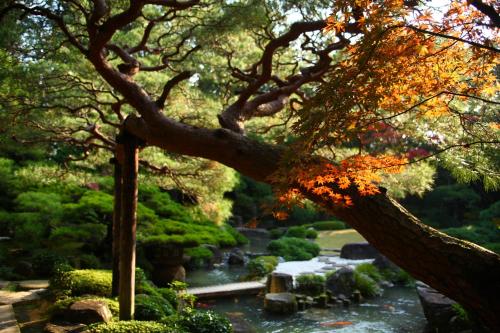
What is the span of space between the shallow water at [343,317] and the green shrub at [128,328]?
298 cm

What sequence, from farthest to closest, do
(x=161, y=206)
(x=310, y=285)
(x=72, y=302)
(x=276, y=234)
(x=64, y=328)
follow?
(x=276, y=234) < (x=161, y=206) < (x=310, y=285) < (x=72, y=302) < (x=64, y=328)

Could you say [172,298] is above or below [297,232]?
below

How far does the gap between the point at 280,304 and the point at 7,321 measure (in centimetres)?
482

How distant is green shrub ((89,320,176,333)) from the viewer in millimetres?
4688

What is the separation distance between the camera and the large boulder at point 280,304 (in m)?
8.51

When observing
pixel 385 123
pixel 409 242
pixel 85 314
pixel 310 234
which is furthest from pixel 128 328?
pixel 310 234

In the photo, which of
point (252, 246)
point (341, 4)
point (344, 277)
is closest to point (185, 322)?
point (341, 4)

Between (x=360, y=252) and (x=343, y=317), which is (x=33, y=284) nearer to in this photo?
(x=343, y=317)

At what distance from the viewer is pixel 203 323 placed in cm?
499

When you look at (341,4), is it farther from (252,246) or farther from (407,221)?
(252,246)

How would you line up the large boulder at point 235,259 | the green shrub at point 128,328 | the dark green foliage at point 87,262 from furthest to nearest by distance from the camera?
the large boulder at point 235,259
the dark green foliage at point 87,262
the green shrub at point 128,328

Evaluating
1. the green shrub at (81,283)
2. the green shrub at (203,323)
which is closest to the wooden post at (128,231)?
the green shrub at (203,323)

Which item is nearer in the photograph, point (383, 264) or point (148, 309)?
point (148, 309)

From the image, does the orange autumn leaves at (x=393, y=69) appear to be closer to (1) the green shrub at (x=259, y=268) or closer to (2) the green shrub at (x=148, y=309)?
(2) the green shrub at (x=148, y=309)
